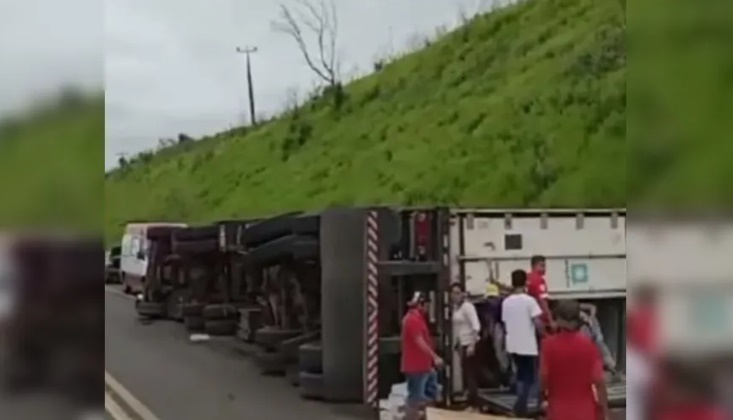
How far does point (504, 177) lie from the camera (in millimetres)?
12789

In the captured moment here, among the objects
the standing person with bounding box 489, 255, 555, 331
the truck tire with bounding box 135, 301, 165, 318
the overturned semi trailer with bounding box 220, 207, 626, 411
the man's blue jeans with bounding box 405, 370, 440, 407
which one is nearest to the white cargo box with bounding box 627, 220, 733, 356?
the standing person with bounding box 489, 255, 555, 331

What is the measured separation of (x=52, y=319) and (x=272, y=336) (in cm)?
774

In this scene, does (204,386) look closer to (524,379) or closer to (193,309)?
(524,379)

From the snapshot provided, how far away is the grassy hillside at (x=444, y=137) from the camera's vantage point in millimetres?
12148

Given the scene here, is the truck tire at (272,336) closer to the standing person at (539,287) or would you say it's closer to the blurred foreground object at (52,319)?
the standing person at (539,287)

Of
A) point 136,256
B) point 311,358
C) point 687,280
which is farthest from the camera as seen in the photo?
point 136,256

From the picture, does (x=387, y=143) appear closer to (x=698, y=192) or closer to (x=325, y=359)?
(x=325, y=359)

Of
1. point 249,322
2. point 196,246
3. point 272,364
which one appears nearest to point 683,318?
point 272,364

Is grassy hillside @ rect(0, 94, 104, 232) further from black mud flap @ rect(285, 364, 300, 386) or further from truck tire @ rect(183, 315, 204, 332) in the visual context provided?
truck tire @ rect(183, 315, 204, 332)

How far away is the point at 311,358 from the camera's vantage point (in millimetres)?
7699

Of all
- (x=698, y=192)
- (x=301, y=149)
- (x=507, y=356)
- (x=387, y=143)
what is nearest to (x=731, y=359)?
(x=698, y=192)

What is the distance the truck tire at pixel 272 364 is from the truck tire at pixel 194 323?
2.42 m

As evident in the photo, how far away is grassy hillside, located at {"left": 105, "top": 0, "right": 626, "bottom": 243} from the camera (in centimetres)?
1215

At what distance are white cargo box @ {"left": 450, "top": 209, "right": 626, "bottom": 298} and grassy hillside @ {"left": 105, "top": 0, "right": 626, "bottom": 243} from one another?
199 cm
